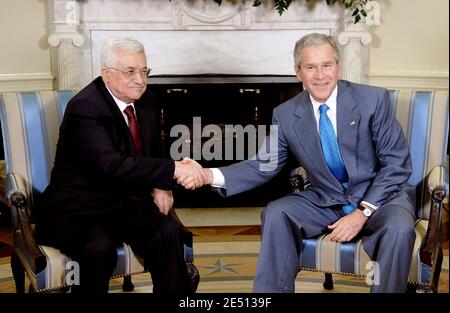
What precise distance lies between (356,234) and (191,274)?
15.2 inches

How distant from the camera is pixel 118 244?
1.59 m

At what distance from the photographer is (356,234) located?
1.60 meters

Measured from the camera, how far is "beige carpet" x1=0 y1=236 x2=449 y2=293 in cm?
194

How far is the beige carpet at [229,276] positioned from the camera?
1.94 metres

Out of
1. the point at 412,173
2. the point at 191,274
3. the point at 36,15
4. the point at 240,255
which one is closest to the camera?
the point at 191,274

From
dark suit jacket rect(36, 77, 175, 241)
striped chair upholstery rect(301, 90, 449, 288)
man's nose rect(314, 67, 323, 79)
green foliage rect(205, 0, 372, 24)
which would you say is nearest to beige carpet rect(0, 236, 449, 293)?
striped chair upholstery rect(301, 90, 449, 288)

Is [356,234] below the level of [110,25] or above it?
below

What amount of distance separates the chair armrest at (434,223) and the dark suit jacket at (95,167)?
58 cm

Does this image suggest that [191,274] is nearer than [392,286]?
No

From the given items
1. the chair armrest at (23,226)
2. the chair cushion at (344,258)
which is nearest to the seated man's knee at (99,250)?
the chair armrest at (23,226)

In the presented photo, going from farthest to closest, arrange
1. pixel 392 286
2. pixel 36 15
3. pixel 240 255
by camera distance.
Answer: pixel 36 15 → pixel 240 255 → pixel 392 286

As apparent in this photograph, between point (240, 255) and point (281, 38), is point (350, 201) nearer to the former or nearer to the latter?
point (240, 255)

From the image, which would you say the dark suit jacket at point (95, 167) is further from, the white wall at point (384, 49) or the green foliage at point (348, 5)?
the green foliage at point (348, 5)

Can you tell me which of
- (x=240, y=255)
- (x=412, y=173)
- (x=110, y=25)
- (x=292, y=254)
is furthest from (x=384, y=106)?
(x=110, y=25)
